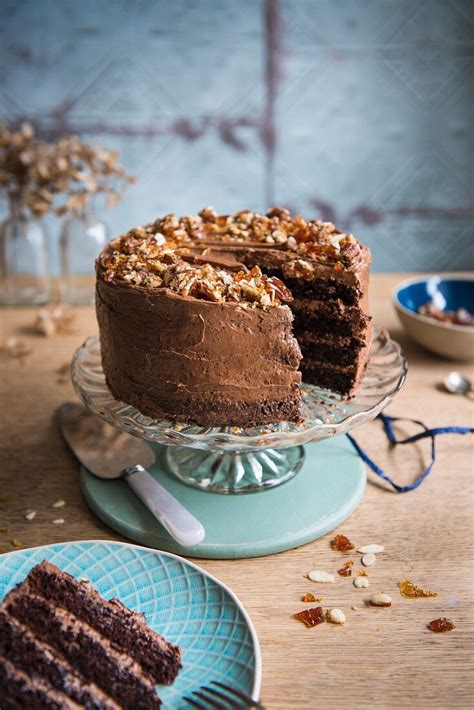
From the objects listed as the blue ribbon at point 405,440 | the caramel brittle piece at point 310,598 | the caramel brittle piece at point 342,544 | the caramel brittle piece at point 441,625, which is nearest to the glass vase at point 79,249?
the blue ribbon at point 405,440

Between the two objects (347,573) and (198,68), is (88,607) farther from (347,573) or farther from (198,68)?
(198,68)

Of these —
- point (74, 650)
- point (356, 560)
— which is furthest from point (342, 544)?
point (74, 650)

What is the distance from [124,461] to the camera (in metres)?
1.83

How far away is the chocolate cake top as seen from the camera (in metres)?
1.67

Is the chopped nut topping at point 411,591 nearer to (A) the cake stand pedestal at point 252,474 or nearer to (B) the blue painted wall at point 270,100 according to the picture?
(A) the cake stand pedestal at point 252,474

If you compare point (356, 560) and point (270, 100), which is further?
point (270, 100)

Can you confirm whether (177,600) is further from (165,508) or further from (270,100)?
(270,100)

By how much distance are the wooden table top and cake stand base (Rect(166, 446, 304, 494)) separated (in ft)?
0.68

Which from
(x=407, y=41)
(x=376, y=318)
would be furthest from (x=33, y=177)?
(x=407, y=41)

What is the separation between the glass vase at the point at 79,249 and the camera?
2979 mm

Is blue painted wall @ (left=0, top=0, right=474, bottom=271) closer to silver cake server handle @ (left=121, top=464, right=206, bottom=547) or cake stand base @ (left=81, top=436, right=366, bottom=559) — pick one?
cake stand base @ (left=81, top=436, right=366, bottom=559)

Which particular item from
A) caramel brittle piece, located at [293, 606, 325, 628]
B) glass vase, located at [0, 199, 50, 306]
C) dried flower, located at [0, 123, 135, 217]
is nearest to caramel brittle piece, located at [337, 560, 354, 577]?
caramel brittle piece, located at [293, 606, 325, 628]

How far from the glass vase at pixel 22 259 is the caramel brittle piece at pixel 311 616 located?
1.97 m

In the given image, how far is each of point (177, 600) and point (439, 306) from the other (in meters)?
1.77
